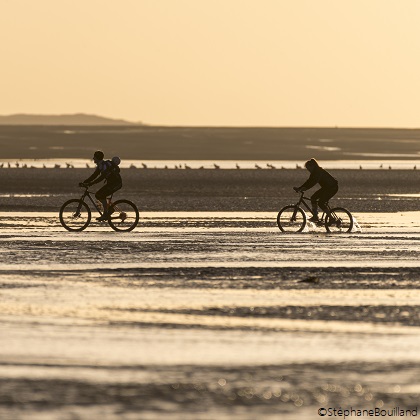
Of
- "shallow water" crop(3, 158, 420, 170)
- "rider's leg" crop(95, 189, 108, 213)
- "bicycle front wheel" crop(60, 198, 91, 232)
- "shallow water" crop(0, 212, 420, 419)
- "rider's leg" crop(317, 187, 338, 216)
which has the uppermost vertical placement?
"shallow water" crop(3, 158, 420, 170)

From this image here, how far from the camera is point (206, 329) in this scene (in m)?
13.3

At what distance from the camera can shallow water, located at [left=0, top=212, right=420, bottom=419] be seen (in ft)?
32.7

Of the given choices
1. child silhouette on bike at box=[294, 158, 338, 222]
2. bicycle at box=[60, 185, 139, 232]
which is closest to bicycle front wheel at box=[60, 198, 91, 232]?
bicycle at box=[60, 185, 139, 232]

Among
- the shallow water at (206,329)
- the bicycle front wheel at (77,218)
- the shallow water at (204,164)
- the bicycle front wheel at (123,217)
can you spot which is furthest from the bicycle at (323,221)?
the shallow water at (204,164)

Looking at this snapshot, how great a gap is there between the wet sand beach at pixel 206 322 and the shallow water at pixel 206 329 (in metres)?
0.02

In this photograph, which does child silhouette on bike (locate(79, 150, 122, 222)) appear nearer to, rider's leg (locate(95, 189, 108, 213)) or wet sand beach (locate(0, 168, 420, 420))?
rider's leg (locate(95, 189, 108, 213))

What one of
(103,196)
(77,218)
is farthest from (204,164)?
(103,196)

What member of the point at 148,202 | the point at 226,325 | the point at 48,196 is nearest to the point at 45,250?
the point at 226,325

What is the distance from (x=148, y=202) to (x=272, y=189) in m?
14.1

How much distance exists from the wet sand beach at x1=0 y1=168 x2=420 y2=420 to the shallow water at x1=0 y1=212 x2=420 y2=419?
0.7 inches

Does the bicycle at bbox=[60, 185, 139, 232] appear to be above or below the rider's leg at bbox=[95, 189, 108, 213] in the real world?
below

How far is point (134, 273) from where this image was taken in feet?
62.7

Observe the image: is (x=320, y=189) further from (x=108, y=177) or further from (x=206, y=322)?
(x=206, y=322)

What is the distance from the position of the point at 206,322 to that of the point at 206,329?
20.9 inches
